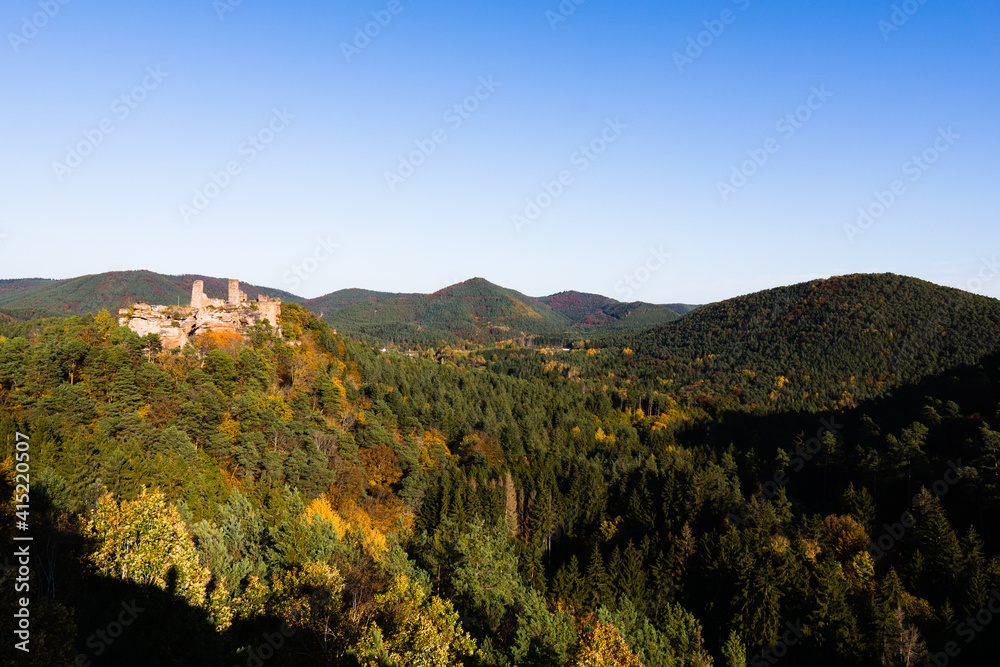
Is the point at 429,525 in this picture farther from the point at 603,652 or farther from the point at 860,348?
the point at 860,348

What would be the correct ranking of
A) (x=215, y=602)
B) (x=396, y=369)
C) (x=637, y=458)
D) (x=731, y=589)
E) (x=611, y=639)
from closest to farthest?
(x=215, y=602) < (x=611, y=639) < (x=731, y=589) < (x=637, y=458) < (x=396, y=369)

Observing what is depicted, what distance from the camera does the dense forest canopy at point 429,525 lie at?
2203 cm

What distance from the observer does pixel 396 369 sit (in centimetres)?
10362

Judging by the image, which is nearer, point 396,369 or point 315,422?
point 315,422

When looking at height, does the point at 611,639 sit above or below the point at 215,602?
below

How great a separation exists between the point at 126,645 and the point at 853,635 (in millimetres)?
Result: 47269

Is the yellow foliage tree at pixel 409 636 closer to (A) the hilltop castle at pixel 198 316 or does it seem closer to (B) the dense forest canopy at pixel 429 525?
(B) the dense forest canopy at pixel 429 525

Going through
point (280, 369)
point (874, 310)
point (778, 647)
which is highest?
point (874, 310)

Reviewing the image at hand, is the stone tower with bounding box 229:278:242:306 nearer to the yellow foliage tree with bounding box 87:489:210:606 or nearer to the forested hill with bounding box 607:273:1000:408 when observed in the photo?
the yellow foliage tree with bounding box 87:489:210:606

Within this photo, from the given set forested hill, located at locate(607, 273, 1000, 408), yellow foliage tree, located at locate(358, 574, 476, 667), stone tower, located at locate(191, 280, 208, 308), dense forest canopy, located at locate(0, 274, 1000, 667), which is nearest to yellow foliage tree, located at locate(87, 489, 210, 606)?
dense forest canopy, located at locate(0, 274, 1000, 667)

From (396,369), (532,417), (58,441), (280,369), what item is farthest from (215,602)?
(532,417)

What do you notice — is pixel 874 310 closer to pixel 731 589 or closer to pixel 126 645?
pixel 731 589

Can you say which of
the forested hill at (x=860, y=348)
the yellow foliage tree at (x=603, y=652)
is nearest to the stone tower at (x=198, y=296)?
the yellow foliage tree at (x=603, y=652)

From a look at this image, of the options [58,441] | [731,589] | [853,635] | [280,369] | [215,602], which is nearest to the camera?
[215,602]
